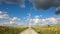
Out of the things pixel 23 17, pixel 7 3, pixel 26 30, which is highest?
pixel 7 3

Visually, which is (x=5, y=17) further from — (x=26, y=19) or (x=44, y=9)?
(x=44, y=9)

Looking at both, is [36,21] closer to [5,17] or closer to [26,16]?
[26,16]

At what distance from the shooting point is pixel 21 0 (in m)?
3.15

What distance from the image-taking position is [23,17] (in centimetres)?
314

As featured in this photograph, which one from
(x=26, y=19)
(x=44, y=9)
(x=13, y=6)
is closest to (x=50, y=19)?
(x=44, y=9)

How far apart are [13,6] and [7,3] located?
109 millimetres

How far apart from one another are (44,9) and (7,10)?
600 millimetres

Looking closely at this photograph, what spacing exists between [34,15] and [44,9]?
19cm

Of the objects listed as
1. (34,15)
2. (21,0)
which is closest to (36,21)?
(34,15)

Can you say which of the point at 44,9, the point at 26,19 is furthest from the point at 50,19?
the point at 26,19

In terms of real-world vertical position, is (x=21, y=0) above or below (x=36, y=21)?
above

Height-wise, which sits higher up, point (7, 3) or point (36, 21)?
point (7, 3)

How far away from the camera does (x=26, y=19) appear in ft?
10.3

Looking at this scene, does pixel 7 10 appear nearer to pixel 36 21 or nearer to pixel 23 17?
pixel 23 17
